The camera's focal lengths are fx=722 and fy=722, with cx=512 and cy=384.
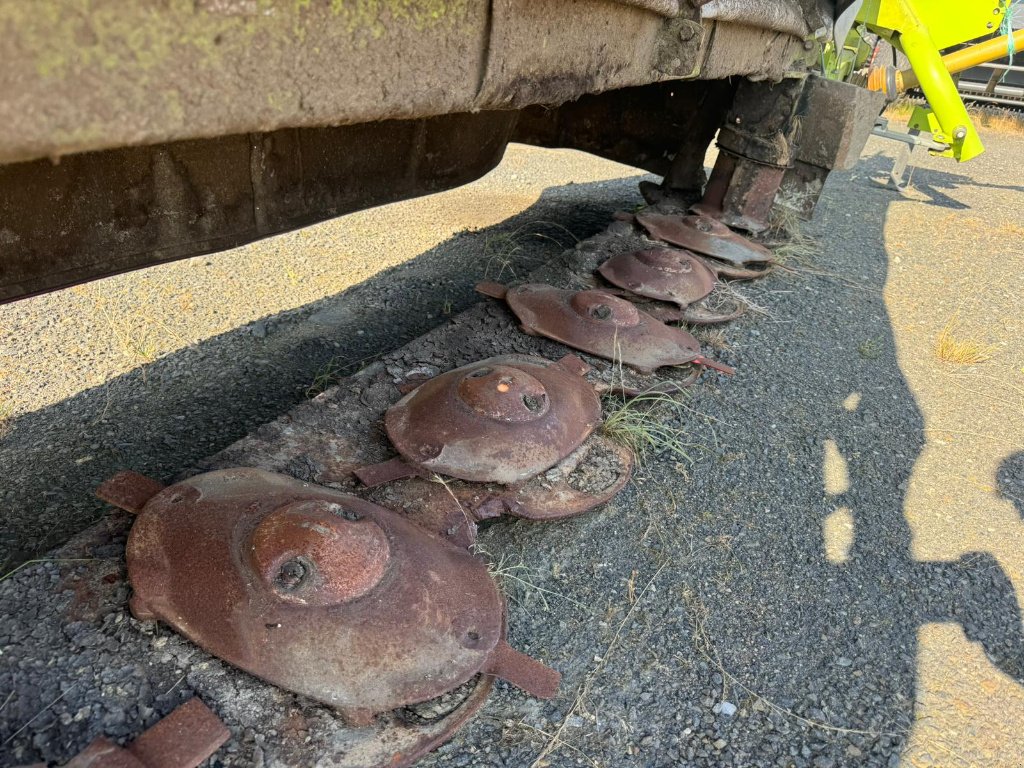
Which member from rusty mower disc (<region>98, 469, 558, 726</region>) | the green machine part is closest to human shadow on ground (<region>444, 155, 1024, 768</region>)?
rusty mower disc (<region>98, 469, 558, 726</region>)

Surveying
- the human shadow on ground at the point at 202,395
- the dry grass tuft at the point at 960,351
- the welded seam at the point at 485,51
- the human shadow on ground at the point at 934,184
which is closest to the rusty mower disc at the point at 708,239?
the human shadow on ground at the point at 202,395

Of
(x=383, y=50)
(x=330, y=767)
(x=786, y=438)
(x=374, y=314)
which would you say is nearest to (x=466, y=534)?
(x=330, y=767)

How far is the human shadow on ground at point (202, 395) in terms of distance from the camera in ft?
7.55

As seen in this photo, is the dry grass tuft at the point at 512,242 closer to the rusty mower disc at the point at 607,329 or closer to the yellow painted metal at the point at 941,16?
the rusty mower disc at the point at 607,329

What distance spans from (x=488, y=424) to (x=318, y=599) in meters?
0.73

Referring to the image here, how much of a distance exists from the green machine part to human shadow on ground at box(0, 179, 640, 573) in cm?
289

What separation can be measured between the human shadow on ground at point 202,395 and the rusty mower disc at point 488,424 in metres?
0.86

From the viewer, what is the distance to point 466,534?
1855mm

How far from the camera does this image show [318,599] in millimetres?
1453

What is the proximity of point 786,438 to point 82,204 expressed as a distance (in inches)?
95.2

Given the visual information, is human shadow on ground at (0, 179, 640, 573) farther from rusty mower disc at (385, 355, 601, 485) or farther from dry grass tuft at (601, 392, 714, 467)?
dry grass tuft at (601, 392, 714, 467)

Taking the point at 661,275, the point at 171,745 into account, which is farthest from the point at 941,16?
the point at 171,745

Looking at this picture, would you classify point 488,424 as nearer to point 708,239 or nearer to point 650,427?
point 650,427

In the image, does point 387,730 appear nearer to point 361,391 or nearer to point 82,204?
point 361,391
